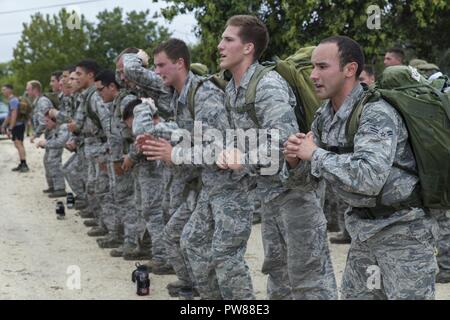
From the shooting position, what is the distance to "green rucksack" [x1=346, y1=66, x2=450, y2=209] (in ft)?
11.8

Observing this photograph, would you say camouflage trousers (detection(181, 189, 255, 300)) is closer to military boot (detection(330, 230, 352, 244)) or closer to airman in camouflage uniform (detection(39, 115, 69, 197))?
military boot (detection(330, 230, 352, 244))

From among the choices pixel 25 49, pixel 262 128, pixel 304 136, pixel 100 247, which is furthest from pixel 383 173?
pixel 25 49

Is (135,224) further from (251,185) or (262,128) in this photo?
Result: (262,128)

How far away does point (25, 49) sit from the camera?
52438mm

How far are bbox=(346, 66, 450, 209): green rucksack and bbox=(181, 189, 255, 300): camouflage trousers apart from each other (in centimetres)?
145

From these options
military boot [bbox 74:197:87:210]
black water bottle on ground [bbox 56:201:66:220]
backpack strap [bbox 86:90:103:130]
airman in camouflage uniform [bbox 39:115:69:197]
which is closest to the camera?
backpack strap [bbox 86:90:103:130]

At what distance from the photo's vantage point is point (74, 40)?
48.4 meters

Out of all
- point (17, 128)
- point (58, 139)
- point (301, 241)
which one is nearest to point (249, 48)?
point (301, 241)

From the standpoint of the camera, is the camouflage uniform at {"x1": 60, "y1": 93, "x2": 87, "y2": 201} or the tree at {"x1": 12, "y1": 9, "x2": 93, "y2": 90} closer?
the camouflage uniform at {"x1": 60, "y1": 93, "x2": 87, "y2": 201}

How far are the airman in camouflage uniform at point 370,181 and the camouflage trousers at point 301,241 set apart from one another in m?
0.50

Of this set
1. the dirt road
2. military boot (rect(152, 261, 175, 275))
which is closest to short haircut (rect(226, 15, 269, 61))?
the dirt road

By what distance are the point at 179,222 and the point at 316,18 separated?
28.2ft

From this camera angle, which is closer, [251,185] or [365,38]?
[251,185]

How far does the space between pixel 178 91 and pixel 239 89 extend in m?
1.14
